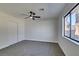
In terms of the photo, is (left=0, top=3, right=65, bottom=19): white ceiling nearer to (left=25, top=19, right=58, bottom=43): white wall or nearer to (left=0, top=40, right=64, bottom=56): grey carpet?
(left=0, top=40, right=64, bottom=56): grey carpet

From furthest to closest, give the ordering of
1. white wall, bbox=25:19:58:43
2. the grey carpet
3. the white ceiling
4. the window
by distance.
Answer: white wall, bbox=25:19:58:43 → the grey carpet → the white ceiling → the window

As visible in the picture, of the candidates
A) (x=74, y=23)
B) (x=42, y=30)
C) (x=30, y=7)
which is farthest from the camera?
(x=42, y=30)

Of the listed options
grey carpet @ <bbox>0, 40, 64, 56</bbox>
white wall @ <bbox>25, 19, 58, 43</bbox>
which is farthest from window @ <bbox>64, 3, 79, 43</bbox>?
white wall @ <bbox>25, 19, 58, 43</bbox>

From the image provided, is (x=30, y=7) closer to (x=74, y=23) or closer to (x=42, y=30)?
(x=74, y=23)

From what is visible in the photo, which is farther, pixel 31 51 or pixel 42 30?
pixel 42 30

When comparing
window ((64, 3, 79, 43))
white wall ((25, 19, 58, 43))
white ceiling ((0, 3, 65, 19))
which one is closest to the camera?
window ((64, 3, 79, 43))

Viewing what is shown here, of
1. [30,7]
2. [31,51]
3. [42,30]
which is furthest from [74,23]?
[42,30]

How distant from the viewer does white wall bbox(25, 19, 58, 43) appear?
8734 millimetres

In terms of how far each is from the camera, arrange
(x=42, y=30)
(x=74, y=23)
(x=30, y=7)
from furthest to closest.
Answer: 1. (x=42, y=30)
2. (x=30, y=7)
3. (x=74, y=23)

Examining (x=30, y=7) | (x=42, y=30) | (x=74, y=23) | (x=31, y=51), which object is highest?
(x=30, y=7)

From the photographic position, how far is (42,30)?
918cm

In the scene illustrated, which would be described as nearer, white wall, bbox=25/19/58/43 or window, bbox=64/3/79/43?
window, bbox=64/3/79/43

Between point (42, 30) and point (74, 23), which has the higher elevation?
point (74, 23)

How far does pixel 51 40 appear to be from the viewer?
8789 mm
